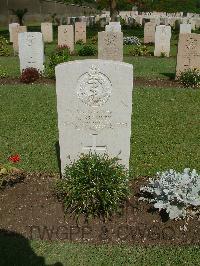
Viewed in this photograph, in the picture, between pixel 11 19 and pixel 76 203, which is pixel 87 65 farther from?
pixel 11 19

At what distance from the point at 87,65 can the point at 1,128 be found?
434 cm

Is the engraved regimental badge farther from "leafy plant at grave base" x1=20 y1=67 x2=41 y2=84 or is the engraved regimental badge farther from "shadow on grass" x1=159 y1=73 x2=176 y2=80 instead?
"shadow on grass" x1=159 y1=73 x2=176 y2=80

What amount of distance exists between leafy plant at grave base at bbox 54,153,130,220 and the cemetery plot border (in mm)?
139

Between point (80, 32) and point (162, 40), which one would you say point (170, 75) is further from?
point (80, 32)

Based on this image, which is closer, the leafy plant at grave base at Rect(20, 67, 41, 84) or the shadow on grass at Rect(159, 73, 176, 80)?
the leafy plant at grave base at Rect(20, 67, 41, 84)

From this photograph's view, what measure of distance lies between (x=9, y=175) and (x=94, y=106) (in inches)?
67.2

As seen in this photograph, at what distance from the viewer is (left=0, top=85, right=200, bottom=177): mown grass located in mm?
7109

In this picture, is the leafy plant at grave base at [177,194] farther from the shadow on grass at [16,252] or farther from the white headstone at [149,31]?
the white headstone at [149,31]

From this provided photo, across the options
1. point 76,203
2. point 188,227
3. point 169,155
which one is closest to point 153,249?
point 188,227

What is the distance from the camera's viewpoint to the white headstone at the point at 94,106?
17.0ft

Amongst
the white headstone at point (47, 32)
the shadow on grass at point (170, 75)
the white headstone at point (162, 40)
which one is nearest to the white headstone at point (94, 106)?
the shadow on grass at point (170, 75)

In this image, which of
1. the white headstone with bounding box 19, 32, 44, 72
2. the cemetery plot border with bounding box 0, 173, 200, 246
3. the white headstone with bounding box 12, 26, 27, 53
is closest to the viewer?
the cemetery plot border with bounding box 0, 173, 200, 246

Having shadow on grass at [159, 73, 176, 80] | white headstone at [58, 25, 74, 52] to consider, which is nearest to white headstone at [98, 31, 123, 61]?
shadow on grass at [159, 73, 176, 80]

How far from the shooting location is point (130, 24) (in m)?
36.4
